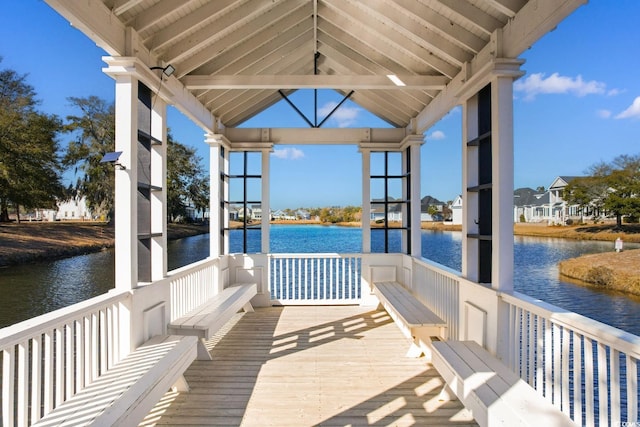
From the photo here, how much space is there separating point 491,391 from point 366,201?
4459mm

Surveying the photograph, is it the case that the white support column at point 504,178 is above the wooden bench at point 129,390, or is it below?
above

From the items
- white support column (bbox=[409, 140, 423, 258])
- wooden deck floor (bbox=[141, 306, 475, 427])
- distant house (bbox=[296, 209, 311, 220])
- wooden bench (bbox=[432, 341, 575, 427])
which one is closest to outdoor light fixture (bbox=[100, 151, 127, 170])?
wooden deck floor (bbox=[141, 306, 475, 427])

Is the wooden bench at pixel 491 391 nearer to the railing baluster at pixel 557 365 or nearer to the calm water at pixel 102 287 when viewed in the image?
the railing baluster at pixel 557 365

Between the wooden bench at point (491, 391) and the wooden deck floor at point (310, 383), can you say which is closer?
the wooden bench at point (491, 391)

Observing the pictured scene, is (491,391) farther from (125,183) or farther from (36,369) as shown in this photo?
(125,183)

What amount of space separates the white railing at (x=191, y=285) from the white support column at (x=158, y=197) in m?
0.23

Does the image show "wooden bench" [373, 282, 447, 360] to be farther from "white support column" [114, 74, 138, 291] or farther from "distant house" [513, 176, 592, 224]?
"distant house" [513, 176, 592, 224]

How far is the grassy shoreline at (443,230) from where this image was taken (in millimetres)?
11609

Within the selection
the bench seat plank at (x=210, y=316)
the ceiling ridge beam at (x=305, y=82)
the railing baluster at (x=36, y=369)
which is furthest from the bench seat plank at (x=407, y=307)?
the railing baluster at (x=36, y=369)

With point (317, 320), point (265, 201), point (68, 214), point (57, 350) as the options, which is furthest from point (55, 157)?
point (57, 350)

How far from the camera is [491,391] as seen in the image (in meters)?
2.22

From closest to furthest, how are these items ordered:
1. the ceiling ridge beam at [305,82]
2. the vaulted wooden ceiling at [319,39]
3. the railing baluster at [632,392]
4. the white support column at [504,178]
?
1. the railing baluster at [632,392]
2. the vaulted wooden ceiling at [319,39]
3. the white support column at [504,178]
4. the ceiling ridge beam at [305,82]

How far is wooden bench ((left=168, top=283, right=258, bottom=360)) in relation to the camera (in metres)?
3.62

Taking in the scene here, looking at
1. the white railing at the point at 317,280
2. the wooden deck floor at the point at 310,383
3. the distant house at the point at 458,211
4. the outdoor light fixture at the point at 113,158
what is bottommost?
the wooden deck floor at the point at 310,383
